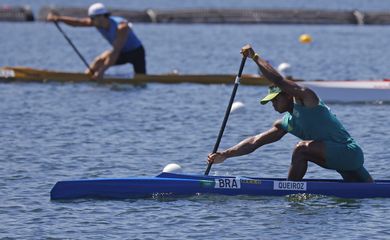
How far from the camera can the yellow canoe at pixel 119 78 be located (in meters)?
24.5

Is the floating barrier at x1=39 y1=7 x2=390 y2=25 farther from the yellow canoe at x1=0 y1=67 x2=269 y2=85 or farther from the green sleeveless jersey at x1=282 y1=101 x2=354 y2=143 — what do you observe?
the green sleeveless jersey at x1=282 y1=101 x2=354 y2=143

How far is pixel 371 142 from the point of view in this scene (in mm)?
17562

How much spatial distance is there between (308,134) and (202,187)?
127 centimetres

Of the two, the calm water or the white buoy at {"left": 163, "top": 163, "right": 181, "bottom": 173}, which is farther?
the white buoy at {"left": 163, "top": 163, "right": 181, "bottom": 173}

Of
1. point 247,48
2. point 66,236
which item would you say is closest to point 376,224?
point 247,48

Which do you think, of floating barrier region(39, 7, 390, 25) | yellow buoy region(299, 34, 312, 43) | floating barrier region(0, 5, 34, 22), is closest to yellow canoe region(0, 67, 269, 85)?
yellow buoy region(299, 34, 312, 43)

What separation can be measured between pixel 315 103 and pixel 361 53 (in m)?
21.3

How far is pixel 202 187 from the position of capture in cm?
1290

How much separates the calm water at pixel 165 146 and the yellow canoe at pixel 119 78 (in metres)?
0.20

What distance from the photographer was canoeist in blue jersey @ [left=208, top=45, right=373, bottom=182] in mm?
12328

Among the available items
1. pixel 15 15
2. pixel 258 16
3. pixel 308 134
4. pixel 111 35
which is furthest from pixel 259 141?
pixel 15 15

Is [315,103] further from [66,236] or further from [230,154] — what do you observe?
[66,236]

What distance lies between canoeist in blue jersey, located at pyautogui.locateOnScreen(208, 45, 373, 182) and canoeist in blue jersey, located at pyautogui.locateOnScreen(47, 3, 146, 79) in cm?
1089

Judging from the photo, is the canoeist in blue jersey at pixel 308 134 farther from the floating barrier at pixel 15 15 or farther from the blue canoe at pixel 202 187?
the floating barrier at pixel 15 15
